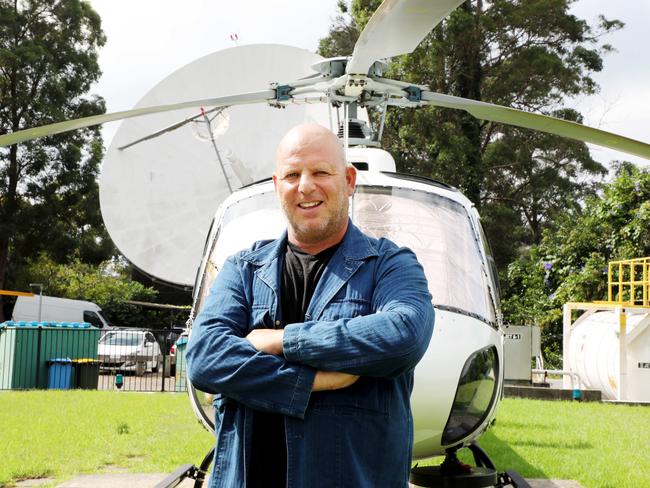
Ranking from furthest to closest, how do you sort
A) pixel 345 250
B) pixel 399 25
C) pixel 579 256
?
pixel 579 256 < pixel 399 25 < pixel 345 250

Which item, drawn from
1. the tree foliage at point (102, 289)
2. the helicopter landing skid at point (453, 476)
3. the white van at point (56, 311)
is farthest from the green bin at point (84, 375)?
the tree foliage at point (102, 289)

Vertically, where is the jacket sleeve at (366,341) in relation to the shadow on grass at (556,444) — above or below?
above

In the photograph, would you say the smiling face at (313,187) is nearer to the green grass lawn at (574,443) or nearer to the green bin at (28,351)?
the green grass lawn at (574,443)

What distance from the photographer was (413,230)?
4.34m

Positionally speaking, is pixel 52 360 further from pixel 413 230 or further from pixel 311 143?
pixel 311 143

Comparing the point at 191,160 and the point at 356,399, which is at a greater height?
the point at 191,160

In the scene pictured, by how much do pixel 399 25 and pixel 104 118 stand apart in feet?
6.52

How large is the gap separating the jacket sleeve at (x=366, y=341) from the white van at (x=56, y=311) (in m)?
24.4

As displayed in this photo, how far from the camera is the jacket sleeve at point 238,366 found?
7.28 ft

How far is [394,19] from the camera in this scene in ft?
11.6

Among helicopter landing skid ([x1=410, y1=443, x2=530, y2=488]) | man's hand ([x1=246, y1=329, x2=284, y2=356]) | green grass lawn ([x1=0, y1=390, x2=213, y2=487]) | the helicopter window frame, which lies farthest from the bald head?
green grass lawn ([x1=0, y1=390, x2=213, y2=487])

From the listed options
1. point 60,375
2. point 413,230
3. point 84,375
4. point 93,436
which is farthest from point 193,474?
point 60,375

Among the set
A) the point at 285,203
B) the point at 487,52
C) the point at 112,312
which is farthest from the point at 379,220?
the point at 112,312

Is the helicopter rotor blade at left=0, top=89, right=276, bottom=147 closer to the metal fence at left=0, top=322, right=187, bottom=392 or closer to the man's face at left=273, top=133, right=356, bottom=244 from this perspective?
the man's face at left=273, top=133, right=356, bottom=244
